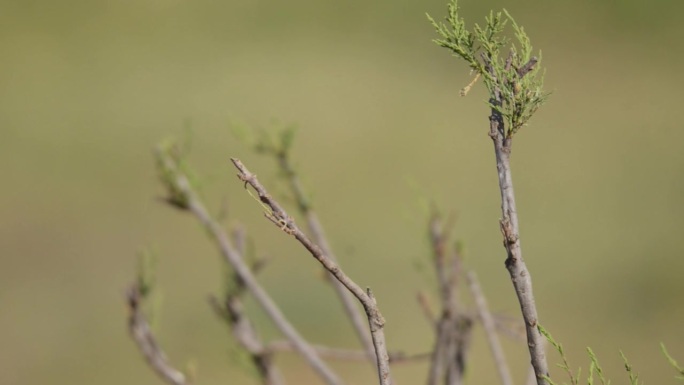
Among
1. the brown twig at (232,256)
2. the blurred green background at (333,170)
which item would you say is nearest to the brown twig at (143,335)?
the brown twig at (232,256)

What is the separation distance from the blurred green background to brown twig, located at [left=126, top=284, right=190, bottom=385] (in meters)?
1.91

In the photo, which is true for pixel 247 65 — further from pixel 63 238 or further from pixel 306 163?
pixel 63 238

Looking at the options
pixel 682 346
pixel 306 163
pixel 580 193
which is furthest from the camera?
pixel 306 163

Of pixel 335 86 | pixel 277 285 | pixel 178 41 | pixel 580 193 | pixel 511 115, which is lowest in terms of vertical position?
pixel 511 115

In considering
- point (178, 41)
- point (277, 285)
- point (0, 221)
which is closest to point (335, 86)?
point (178, 41)

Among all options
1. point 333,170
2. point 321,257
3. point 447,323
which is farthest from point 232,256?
point 333,170

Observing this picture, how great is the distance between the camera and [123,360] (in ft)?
11.9

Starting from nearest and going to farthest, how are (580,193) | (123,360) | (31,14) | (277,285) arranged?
(123,360) → (277,285) → (580,193) → (31,14)

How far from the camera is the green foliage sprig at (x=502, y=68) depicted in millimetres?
622

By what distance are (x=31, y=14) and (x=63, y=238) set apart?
6.26 feet

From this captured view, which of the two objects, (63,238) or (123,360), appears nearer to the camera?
(123,360)

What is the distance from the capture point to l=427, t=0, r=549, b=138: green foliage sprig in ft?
2.04

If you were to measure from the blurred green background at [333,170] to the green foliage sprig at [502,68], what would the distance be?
102 inches

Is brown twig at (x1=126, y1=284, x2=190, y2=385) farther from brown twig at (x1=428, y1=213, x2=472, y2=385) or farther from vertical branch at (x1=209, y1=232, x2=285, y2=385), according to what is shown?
brown twig at (x1=428, y1=213, x2=472, y2=385)
